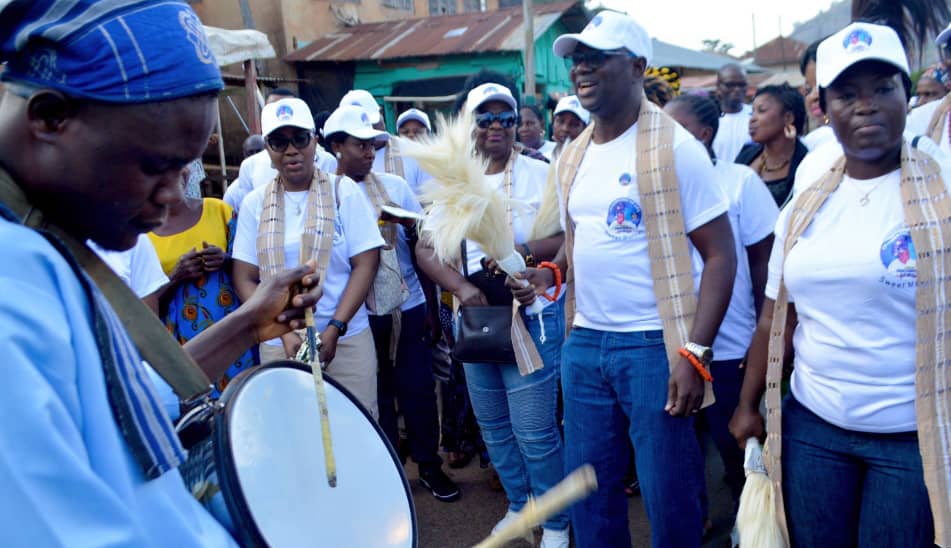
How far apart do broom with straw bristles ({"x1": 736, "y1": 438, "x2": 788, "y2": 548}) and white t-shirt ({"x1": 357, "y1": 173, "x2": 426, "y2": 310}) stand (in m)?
2.43

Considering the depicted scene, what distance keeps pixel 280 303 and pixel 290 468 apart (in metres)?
0.60

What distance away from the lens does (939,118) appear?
3078 millimetres

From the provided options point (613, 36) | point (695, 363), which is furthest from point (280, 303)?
point (613, 36)

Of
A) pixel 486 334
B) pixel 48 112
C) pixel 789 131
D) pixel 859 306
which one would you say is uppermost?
pixel 48 112

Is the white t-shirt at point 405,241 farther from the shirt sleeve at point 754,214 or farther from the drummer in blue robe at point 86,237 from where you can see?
the drummer in blue robe at point 86,237

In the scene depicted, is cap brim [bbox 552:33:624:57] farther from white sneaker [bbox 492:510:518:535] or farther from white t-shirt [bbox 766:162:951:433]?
white sneaker [bbox 492:510:518:535]

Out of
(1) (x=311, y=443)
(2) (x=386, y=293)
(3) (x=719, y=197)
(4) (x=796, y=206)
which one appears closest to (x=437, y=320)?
(2) (x=386, y=293)

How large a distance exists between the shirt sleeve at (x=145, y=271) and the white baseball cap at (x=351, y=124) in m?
1.62

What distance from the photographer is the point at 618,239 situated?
2.75m

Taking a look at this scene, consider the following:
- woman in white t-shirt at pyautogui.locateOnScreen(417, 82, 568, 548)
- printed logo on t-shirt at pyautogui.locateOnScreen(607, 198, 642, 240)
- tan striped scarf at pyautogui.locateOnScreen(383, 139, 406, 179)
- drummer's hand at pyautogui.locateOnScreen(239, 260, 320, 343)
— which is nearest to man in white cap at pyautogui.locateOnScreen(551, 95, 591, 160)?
tan striped scarf at pyautogui.locateOnScreen(383, 139, 406, 179)

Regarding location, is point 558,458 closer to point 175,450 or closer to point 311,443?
point 311,443

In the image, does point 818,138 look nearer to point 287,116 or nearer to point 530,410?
point 530,410

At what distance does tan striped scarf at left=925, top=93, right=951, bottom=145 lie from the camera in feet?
9.95

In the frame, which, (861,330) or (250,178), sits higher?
(250,178)
